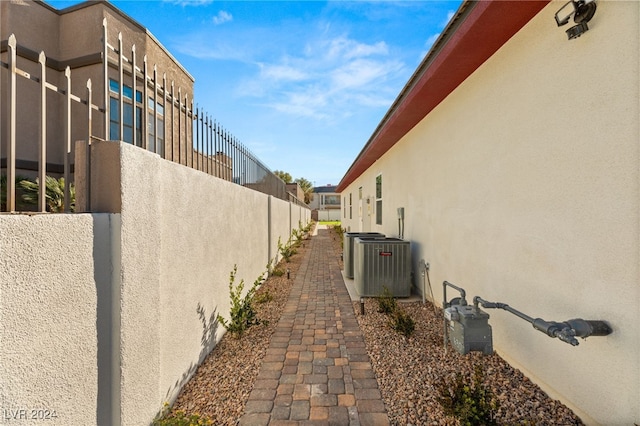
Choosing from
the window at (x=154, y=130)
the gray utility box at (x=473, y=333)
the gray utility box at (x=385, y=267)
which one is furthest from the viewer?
the gray utility box at (x=385, y=267)

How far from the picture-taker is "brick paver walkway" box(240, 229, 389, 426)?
2391 mm

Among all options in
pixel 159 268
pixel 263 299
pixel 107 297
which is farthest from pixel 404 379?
pixel 263 299

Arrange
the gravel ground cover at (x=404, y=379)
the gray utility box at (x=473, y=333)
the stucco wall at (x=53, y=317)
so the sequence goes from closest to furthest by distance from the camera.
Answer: the stucco wall at (x=53, y=317) < the gravel ground cover at (x=404, y=379) < the gray utility box at (x=473, y=333)

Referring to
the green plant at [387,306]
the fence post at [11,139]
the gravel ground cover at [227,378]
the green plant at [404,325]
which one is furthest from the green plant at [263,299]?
the fence post at [11,139]

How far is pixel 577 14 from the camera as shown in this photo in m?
2.22

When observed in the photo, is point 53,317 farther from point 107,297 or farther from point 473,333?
point 473,333

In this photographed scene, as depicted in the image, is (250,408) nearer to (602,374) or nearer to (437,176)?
(602,374)

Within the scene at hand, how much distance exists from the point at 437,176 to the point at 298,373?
3791mm

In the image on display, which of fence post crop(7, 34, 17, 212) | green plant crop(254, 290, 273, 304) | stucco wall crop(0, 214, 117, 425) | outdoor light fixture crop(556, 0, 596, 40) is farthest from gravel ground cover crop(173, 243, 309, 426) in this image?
outdoor light fixture crop(556, 0, 596, 40)

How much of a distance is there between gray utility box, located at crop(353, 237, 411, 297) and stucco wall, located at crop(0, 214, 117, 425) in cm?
430

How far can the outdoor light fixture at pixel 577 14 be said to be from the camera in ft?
7.07

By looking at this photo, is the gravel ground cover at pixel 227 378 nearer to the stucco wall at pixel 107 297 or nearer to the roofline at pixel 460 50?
the stucco wall at pixel 107 297

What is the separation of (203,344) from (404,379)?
7.19 ft

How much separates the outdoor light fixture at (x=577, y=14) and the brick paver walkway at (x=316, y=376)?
3458 millimetres
